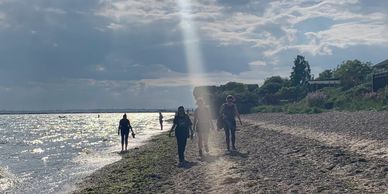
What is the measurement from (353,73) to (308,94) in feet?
32.0

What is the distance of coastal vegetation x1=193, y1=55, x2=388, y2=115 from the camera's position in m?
46.4

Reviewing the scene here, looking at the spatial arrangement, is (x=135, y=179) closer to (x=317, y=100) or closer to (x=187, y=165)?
(x=187, y=165)

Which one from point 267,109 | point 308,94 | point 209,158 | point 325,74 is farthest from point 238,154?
point 325,74

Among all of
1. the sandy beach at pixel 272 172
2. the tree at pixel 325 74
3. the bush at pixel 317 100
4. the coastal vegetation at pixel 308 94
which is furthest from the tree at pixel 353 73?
the sandy beach at pixel 272 172

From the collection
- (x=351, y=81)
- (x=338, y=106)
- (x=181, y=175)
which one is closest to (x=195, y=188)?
(x=181, y=175)

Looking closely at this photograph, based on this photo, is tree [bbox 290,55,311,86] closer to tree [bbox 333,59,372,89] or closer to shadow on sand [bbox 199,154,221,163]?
tree [bbox 333,59,372,89]

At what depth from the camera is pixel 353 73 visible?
233 feet

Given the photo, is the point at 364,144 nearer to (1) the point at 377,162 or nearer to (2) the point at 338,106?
(1) the point at 377,162

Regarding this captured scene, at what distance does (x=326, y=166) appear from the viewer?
1291cm

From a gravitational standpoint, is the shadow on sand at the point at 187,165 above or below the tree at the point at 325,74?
below

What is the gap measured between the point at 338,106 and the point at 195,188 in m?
39.3

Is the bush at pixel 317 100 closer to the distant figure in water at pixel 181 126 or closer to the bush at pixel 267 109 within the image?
the bush at pixel 267 109

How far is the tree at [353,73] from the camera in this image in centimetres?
6650

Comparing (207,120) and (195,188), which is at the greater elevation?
(207,120)
